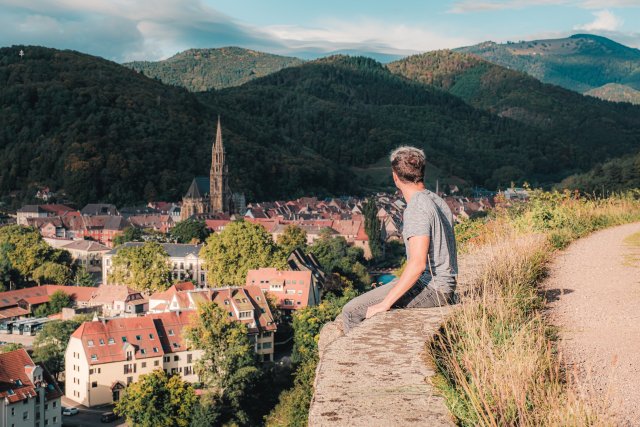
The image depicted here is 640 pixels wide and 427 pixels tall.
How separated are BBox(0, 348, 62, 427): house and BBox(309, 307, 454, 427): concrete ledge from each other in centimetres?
2139

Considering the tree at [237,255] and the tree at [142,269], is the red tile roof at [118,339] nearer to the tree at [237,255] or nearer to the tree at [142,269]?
the tree at [237,255]

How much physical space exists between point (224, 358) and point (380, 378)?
22.3 metres

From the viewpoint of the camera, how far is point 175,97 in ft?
399

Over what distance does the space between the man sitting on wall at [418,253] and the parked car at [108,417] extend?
71.3 feet

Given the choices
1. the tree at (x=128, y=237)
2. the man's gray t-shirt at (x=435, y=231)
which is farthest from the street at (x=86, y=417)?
the tree at (x=128, y=237)

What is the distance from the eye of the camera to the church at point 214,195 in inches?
2945

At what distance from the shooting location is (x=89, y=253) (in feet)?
185

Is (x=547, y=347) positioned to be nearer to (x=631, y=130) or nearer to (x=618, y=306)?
(x=618, y=306)

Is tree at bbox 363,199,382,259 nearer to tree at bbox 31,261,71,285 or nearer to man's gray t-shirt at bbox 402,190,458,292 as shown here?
tree at bbox 31,261,71,285

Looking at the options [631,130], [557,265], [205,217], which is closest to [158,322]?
[557,265]

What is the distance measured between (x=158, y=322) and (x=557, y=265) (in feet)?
76.6

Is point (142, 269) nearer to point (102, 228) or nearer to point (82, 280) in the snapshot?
point (82, 280)

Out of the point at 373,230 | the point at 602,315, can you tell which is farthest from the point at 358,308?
the point at 373,230

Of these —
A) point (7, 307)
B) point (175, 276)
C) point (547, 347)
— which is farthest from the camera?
point (175, 276)
